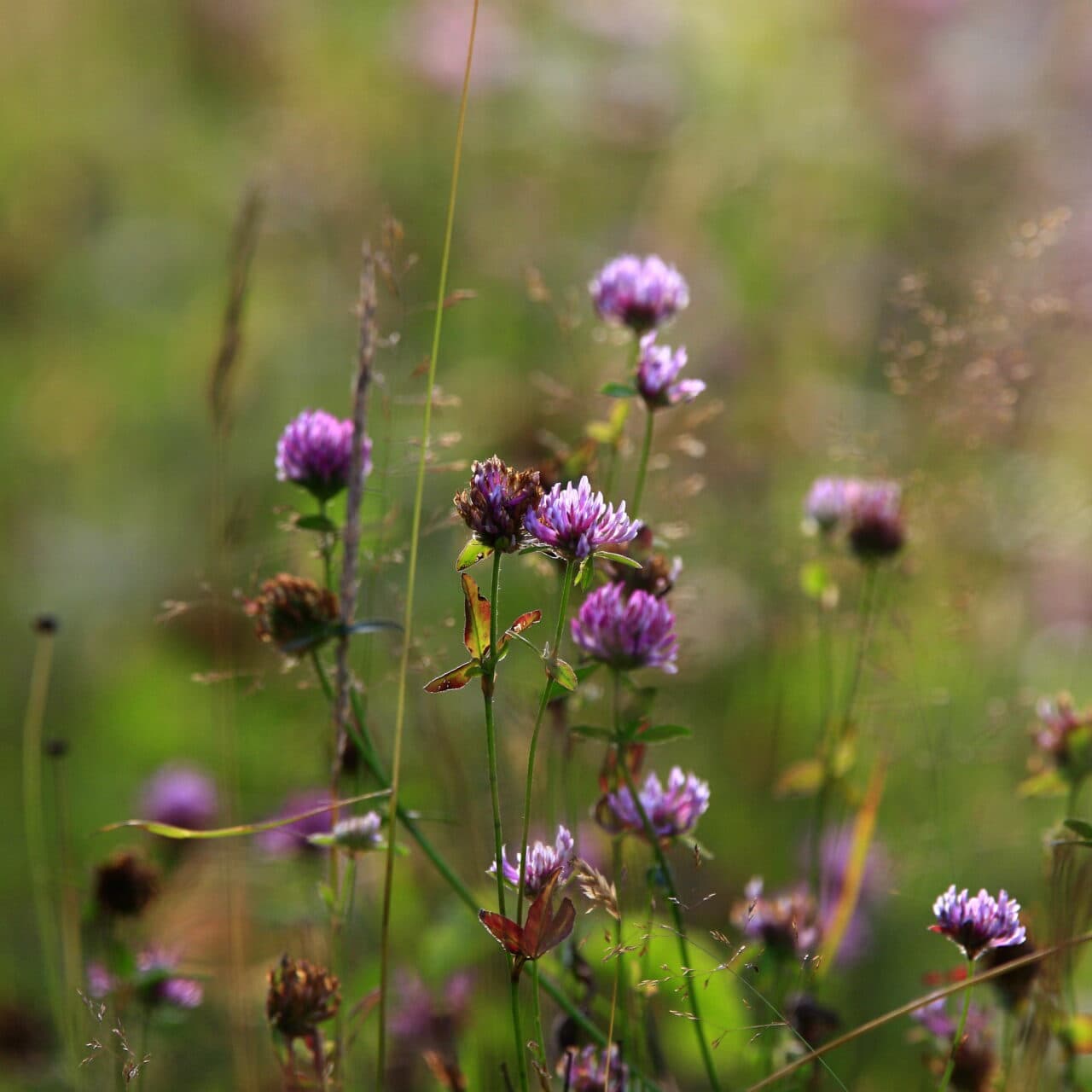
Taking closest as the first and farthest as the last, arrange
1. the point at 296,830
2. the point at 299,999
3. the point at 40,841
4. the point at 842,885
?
the point at 299,999 → the point at 296,830 → the point at 842,885 → the point at 40,841

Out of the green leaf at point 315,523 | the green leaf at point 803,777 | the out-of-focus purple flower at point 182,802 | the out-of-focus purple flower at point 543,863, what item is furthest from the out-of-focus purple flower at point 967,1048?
the out-of-focus purple flower at point 182,802

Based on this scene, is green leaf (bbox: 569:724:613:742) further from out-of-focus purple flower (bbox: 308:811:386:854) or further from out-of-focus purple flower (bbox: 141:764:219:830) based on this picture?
out-of-focus purple flower (bbox: 141:764:219:830)

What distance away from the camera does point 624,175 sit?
111 inches

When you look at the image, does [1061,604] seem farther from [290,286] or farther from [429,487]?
[290,286]

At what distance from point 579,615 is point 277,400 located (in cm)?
175

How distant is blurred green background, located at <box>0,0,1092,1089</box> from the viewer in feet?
4.67

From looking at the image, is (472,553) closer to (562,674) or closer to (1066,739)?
(562,674)

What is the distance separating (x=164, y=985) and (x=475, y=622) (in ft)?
1.61

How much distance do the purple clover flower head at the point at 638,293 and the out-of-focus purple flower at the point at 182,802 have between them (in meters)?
0.84

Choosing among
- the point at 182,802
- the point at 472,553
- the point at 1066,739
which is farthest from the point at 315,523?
the point at 182,802

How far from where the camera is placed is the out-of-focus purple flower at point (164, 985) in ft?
3.10

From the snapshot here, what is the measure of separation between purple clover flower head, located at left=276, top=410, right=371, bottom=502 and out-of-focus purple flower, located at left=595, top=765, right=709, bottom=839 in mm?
284

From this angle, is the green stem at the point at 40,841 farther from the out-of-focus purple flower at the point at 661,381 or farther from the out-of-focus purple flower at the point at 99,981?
the out-of-focus purple flower at the point at 661,381

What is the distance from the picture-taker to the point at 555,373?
7.60 feet
